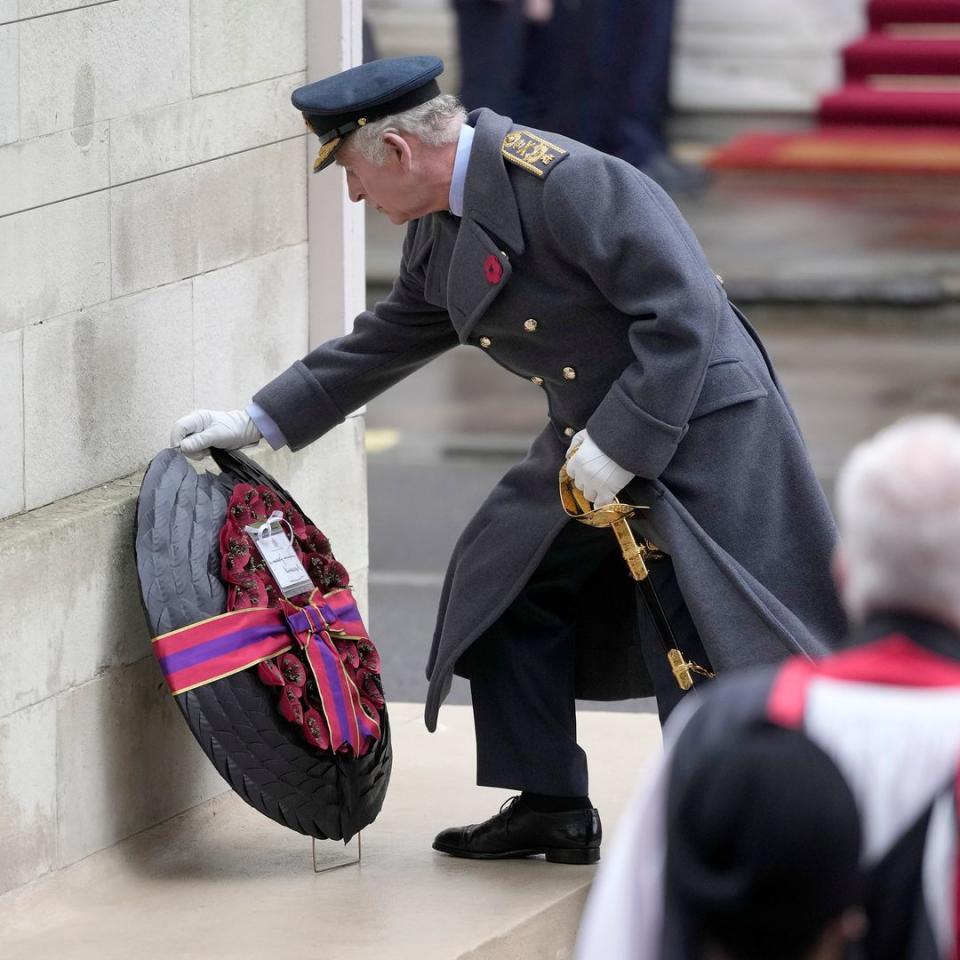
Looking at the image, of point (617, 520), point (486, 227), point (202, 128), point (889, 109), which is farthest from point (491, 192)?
point (889, 109)

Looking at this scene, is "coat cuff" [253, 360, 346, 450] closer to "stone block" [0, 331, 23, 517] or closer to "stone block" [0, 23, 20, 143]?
"stone block" [0, 331, 23, 517]

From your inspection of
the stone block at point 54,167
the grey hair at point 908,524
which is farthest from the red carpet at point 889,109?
the grey hair at point 908,524

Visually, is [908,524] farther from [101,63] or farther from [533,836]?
[101,63]

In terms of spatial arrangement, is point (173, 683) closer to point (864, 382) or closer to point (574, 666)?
point (574, 666)

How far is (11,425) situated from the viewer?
398 cm

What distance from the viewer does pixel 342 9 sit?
4.79 metres

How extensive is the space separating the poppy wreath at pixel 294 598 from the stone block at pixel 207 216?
0.47m

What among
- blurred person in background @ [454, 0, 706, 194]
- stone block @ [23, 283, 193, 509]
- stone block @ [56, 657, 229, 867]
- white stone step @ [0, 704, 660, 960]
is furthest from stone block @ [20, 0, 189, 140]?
blurred person in background @ [454, 0, 706, 194]

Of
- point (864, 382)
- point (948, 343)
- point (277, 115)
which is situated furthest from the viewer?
point (948, 343)

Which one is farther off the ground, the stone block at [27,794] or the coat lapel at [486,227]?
the coat lapel at [486,227]

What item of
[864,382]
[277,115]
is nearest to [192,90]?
[277,115]

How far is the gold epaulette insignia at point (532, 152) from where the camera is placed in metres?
3.88

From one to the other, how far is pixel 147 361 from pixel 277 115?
659 mm

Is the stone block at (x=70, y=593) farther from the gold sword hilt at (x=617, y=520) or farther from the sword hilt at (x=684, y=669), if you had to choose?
the sword hilt at (x=684, y=669)
